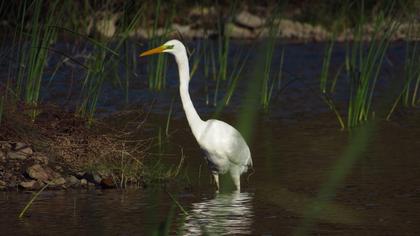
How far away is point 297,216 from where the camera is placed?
689 centimetres

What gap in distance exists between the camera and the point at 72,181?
7891 mm

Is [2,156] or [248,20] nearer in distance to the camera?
[2,156]

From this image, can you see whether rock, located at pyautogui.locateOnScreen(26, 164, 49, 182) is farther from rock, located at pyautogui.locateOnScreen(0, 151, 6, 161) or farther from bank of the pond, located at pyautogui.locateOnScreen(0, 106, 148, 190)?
rock, located at pyautogui.locateOnScreen(0, 151, 6, 161)

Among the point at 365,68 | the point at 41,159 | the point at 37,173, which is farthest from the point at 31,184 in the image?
the point at 365,68

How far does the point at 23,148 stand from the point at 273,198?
1.99 metres

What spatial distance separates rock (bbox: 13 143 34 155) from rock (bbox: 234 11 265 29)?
17.4 meters

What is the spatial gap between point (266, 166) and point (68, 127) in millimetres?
1833

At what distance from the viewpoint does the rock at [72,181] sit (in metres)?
7.88

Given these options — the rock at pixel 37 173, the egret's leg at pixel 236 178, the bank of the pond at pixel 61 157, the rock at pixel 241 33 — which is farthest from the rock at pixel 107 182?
the rock at pixel 241 33

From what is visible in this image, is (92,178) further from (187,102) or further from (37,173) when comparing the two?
(187,102)

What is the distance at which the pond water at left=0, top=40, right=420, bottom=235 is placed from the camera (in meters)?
6.48

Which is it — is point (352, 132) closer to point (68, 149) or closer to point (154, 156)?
point (154, 156)

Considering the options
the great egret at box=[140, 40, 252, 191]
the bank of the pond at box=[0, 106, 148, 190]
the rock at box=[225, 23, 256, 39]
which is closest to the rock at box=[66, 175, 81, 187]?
the bank of the pond at box=[0, 106, 148, 190]

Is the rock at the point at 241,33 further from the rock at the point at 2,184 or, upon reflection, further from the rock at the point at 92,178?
the rock at the point at 2,184
